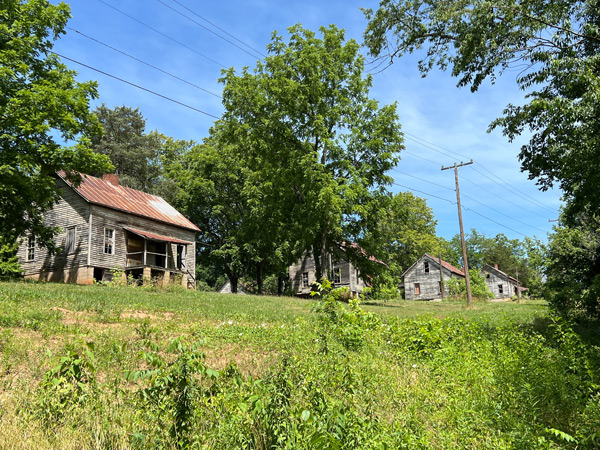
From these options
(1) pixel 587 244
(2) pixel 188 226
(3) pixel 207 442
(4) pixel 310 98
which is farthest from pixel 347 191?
(3) pixel 207 442

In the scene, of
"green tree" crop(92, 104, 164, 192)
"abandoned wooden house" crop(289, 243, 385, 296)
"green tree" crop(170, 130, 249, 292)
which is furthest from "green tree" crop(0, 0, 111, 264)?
"abandoned wooden house" crop(289, 243, 385, 296)

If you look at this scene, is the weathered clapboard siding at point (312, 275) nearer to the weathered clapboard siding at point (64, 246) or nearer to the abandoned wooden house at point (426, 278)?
the abandoned wooden house at point (426, 278)

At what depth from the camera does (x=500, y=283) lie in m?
75.4

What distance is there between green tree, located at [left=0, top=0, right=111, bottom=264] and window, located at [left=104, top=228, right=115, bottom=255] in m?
5.59

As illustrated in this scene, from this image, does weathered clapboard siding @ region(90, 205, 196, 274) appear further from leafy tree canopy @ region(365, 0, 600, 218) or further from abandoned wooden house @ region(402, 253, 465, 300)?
abandoned wooden house @ region(402, 253, 465, 300)

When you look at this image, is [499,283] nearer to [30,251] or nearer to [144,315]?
[30,251]

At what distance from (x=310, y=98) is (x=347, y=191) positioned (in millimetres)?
7597

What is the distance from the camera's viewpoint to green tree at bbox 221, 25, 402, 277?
27.4 metres

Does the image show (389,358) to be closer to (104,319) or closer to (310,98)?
(104,319)

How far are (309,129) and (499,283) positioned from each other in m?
60.9

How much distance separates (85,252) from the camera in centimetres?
2664

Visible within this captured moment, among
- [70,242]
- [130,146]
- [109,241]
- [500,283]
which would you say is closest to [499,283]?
[500,283]

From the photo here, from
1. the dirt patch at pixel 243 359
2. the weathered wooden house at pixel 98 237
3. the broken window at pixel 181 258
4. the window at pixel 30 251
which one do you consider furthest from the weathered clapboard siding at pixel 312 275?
the dirt patch at pixel 243 359

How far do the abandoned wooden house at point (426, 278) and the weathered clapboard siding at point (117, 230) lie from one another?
40089 millimetres
